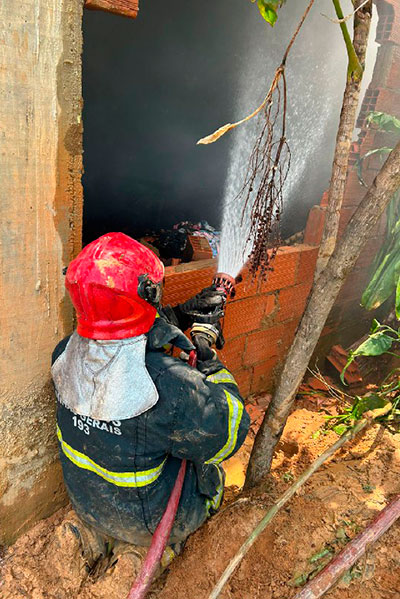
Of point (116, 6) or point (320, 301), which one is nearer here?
point (116, 6)

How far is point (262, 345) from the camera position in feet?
14.6

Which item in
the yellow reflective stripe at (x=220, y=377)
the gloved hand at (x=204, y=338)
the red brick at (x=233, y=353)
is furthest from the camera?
the red brick at (x=233, y=353)

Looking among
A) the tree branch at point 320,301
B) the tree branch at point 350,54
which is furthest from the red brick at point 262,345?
the tree branch at point 350,54

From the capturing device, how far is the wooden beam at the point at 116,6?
2062mm

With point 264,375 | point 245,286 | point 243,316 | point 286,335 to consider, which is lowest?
point 264,375

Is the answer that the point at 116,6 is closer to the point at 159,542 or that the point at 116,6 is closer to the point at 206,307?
the point at 206,307

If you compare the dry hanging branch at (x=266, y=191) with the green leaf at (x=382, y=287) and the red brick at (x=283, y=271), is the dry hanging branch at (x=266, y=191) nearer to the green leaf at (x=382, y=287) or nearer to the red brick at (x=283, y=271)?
the red brick at (x=283, y=271)

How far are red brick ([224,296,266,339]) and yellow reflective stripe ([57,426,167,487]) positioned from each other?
1.83 meters

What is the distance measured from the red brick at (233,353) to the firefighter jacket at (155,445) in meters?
1.65

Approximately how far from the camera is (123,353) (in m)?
1.88

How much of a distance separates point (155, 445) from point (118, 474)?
29 centimetres

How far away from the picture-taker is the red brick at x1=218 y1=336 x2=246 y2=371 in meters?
4.04

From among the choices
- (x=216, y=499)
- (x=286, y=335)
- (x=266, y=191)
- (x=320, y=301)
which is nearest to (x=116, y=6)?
(x=266, y=191)

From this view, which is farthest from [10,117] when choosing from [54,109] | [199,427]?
[199,427]
